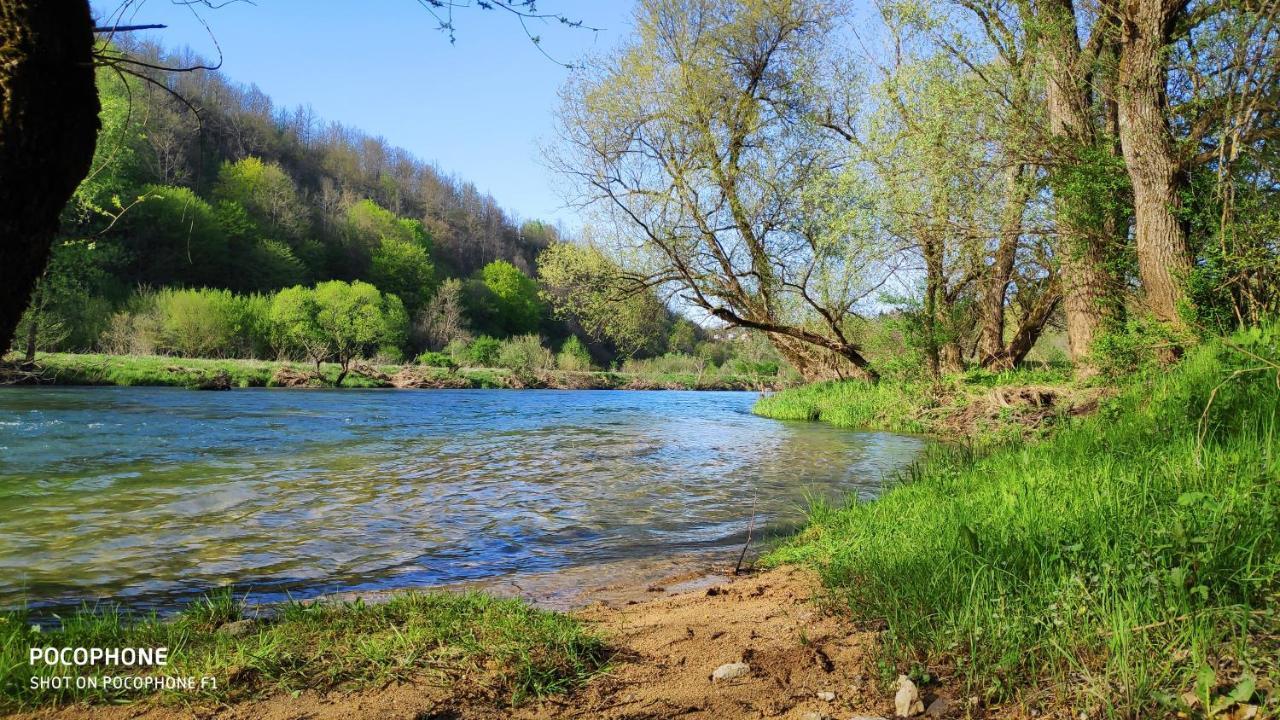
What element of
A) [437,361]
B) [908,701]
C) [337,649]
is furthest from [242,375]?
[908,701]

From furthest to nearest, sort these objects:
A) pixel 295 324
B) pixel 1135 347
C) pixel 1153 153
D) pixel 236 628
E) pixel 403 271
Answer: pixel 403 271
pixel 295 324
pixel 1135 347
pixel 1153 153
pixel 236 628

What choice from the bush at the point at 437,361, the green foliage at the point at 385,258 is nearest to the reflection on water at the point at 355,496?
the bush at the point at 437,361

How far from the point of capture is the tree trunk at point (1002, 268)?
1123cm

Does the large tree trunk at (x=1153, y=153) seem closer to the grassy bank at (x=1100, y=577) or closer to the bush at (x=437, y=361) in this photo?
the grassy bank at (x=1100, y=577)

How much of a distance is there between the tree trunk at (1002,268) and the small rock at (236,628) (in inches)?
437

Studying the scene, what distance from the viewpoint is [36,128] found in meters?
2.50

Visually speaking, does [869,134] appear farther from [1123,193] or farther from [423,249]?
[423,249]

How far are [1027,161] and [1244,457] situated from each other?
25.2 ft

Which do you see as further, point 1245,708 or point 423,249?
point 423,249

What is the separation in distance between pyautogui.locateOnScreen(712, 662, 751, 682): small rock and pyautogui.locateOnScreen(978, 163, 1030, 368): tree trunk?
9.99 m

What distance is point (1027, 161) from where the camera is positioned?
10250 millimetres

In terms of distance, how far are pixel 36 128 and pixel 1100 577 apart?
14.6 ft

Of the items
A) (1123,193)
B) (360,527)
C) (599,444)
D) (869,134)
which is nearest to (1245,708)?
(360,527)

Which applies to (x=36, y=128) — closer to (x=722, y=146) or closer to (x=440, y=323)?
(x=722, y=146)
